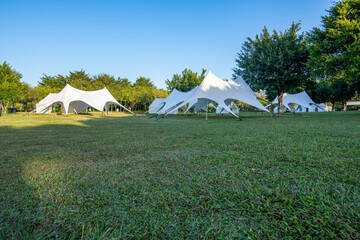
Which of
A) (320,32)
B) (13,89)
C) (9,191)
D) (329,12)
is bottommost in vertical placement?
(9,191)

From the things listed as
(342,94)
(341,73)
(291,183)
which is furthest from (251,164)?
(342,94)

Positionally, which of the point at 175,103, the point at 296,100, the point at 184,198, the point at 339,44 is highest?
the point at 339,44

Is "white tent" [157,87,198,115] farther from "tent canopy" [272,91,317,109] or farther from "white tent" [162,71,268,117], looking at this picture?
"tent canopy" [272,91,317,109]

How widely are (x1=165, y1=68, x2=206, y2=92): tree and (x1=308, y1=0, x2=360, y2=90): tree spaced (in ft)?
64.9

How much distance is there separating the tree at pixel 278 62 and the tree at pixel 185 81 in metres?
15.3

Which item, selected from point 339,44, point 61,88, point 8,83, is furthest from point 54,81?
point 339,44

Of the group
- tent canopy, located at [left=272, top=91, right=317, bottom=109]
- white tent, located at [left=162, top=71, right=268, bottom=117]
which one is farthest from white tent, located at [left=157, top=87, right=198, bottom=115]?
tent canopy, located at [left=272, top=91, right=317, bottom=109]

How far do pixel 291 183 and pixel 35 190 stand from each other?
73.3 inches

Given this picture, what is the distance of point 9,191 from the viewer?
131 cm

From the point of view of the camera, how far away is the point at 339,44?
906cm

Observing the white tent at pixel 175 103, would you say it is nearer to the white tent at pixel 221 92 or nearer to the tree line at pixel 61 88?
the white tent at pixel 221 92

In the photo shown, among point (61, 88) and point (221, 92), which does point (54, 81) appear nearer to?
point (61, 88)

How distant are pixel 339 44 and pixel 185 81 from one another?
22.0 m

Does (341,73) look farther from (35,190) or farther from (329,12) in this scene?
(35,190)
